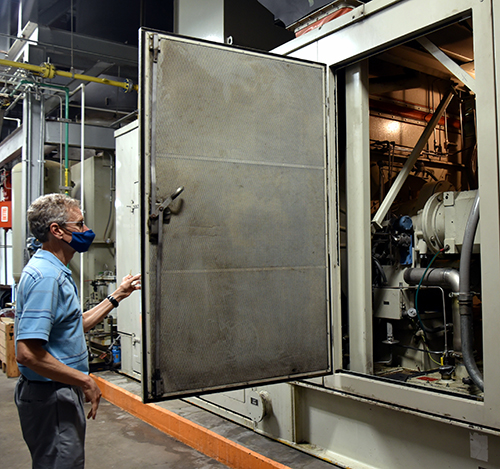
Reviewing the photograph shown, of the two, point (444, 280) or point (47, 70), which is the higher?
point (47, 70)

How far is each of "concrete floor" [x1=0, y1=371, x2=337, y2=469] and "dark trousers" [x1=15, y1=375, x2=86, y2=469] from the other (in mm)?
1574

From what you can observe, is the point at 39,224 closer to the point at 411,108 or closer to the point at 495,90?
the point at 495,90

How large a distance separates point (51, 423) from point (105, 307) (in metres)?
0.69

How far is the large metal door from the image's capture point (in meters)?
2.52

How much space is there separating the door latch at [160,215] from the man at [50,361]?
0.45 metres

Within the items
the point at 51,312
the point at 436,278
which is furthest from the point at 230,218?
the point at 436,278

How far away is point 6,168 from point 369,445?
8187 millimetres

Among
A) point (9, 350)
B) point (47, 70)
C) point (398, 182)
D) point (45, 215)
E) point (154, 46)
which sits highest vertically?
point (47, 70)

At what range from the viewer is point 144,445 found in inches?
155

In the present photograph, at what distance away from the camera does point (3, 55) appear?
6.66 meters

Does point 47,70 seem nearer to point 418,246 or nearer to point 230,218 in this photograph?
point 230,218

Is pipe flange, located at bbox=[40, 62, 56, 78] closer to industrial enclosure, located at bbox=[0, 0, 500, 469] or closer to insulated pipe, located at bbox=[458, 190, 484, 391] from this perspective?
industrial enclosure, located at bbox=[0, 0, 500, 469]

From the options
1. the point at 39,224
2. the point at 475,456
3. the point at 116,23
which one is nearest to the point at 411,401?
the point at 475,456

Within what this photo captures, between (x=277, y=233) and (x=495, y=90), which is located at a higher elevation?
(x=495, y=90)
